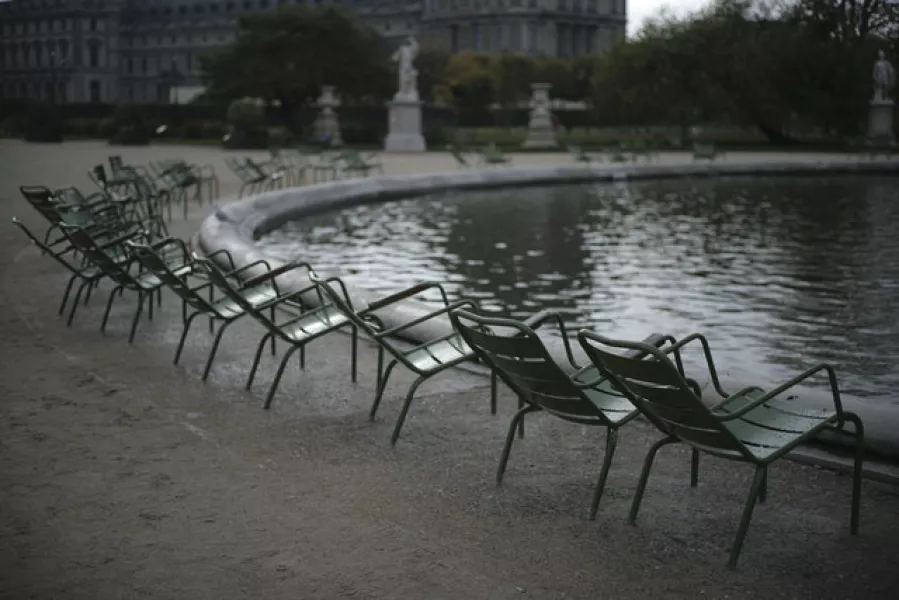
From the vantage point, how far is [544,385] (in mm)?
5426

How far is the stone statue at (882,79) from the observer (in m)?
42.9

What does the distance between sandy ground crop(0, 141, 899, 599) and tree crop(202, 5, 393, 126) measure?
5169 centimetres

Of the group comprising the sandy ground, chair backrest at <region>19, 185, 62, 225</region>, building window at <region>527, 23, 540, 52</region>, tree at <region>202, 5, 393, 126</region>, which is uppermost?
building window at <region>527, 23, 540, 52</region>

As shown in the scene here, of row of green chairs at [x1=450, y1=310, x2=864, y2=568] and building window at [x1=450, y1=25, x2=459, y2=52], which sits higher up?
building window at [x1=450, y1=25, x2=459, y2=52]

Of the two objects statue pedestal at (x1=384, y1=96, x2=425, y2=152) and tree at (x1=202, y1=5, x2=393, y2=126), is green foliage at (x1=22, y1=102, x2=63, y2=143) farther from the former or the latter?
statue pedestal at (x1=384, y1=96, x2=425, y2=152)

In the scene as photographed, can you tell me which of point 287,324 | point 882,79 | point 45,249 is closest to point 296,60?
point 882,79

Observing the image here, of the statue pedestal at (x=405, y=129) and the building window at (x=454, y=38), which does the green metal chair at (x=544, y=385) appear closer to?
the statue pedestal at (x=405, y=129)

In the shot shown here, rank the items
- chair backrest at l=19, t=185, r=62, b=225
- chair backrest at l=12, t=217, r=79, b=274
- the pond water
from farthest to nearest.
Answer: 1. chair backrest at l=19, t=185, r=62, b=225
2. the pond water
3. chair backrest at l=12, t=217, r=79, b=274

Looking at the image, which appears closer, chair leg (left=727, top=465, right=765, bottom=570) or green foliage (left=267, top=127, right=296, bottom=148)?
chair leg (left=727, top=465, right=765, bottom=570)

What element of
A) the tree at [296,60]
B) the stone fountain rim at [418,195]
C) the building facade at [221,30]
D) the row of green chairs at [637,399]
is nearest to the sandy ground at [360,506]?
the row of green chairs at [637,399]

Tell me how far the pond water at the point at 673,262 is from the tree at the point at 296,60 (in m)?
35.0

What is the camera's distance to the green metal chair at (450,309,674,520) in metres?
5.22

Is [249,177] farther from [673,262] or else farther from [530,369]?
[530,369]

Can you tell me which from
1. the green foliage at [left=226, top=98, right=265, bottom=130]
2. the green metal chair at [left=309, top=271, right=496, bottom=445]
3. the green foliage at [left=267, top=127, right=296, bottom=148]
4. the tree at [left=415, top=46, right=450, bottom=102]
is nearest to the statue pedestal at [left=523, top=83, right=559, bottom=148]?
the green foliage at [left=267, top=127, right=296, bottom=148]
